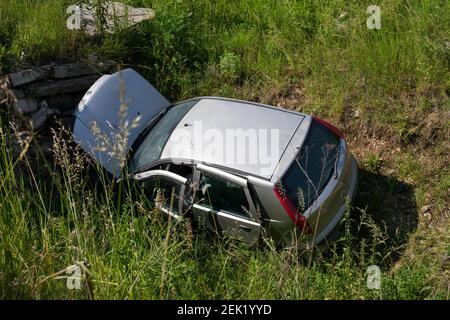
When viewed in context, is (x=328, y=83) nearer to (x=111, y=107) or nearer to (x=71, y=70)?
(x=111, y=107)

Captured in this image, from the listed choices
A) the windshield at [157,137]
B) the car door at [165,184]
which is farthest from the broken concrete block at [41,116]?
the car door at [165,184]

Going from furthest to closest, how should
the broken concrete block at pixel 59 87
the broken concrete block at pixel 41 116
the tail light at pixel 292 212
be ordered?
the broken concrete block at pixel 59 87 < the broken concrete block at pixel 41 116 < the tail light at pixel 292 212

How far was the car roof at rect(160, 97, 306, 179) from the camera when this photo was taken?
6914 mm

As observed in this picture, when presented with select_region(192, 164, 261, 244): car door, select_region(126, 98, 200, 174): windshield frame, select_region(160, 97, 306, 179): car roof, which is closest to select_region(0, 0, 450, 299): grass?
select_region(192, 164, 261, 244): car door

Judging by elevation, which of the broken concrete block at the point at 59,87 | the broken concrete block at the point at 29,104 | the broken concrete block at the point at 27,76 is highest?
the broken concrete block at the point at 27,76

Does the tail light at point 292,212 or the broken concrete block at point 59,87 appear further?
the broken concrete block at point 59,87

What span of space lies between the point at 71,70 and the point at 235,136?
12.0 ft

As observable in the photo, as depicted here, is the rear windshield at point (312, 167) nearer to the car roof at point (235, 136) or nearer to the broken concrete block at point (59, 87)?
the car roof at point (235, 136)

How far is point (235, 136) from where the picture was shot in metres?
7.13

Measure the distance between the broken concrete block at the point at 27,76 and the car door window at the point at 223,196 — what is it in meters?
3.67

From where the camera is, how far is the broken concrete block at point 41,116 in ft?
28.9

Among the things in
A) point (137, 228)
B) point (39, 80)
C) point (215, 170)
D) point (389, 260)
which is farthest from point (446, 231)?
point (39, 80)

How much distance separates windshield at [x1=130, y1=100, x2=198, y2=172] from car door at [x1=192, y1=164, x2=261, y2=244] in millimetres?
845

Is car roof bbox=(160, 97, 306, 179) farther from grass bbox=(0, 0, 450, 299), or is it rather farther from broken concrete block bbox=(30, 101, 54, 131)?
broken concrete block bbox=(30, 101, 54, 131)
